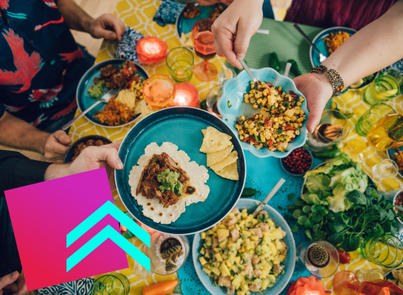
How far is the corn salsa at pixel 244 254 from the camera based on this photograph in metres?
1.77

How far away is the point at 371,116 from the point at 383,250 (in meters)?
1.20

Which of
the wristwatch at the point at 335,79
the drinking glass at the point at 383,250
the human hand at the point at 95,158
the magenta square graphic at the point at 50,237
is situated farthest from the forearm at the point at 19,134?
the drinking glass at the point at 383,250

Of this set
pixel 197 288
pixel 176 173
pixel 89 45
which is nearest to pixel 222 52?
pixel 176 173

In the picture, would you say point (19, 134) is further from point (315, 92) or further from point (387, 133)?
point (387, 133)

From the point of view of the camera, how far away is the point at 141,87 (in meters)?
2.09

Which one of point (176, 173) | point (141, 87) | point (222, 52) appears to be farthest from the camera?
point (141, 87)

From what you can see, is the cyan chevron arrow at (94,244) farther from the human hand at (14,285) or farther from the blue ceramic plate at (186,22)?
the blue ceramic plate at (186,22)

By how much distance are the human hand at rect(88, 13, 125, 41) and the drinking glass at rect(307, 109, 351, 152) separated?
2.17 metres

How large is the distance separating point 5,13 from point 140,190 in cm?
195

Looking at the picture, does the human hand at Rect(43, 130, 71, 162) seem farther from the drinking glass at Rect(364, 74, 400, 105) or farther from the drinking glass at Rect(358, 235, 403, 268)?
the drinking glass at Rect(364, 74, 400, 105)

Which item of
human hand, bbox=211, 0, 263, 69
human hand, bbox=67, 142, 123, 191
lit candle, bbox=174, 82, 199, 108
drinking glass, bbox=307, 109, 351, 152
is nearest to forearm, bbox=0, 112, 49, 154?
human hand, bbox=67, 142, 123, 191

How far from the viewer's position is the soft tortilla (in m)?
1.52

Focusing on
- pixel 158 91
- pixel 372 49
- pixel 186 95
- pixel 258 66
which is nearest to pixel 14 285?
pixel 158 91

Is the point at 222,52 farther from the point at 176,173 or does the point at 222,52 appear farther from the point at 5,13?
the point at 5,13
